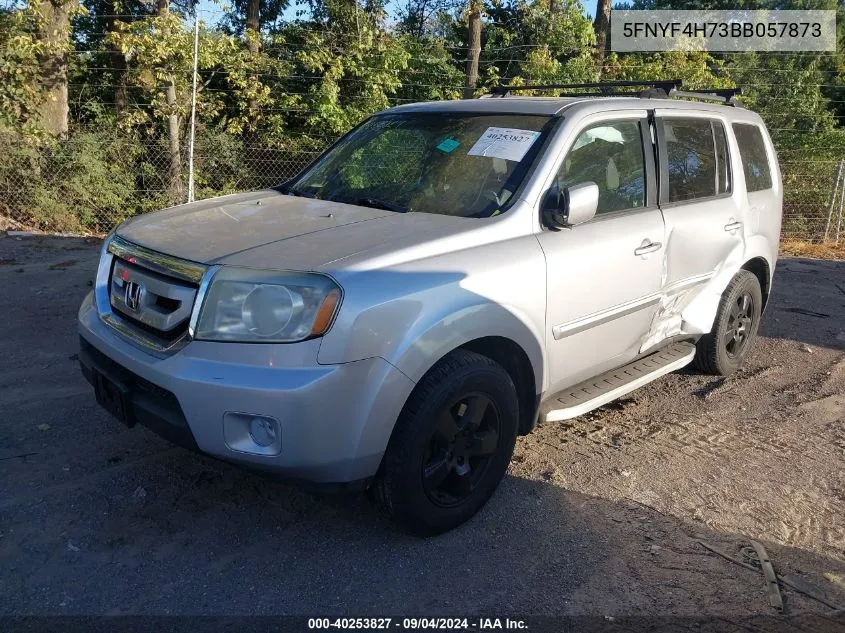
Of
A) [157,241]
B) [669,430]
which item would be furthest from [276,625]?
[669,430]

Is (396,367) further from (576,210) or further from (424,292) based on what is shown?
(576,210)

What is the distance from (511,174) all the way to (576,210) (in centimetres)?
40

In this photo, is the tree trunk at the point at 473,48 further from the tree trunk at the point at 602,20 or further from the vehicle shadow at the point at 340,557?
the vehicle shadow at the point at 340,557

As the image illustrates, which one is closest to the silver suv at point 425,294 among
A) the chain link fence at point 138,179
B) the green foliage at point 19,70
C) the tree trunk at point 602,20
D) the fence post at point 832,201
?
the chain link fence at point 138,179

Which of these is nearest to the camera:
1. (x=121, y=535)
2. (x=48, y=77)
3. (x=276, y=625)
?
(x=276, y=625)

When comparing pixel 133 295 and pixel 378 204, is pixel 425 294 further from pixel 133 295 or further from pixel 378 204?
pixel 133 295

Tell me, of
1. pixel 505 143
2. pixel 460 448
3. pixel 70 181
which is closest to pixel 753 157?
pixel 505 143

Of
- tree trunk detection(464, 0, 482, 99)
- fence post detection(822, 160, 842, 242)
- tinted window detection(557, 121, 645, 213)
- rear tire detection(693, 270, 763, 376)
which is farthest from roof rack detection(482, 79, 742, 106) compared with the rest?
tree trunk detection(464, 0, 482, 99)

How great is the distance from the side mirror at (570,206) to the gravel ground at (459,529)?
1326 mm

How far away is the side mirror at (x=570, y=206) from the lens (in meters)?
3.49

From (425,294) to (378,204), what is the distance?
3.20 feet

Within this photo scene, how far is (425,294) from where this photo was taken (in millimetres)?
2967

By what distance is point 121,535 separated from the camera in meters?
3.21

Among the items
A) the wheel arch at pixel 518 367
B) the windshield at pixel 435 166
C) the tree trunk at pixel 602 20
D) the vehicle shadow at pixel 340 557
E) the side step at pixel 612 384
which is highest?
the tree trunk at pixel 602 20
